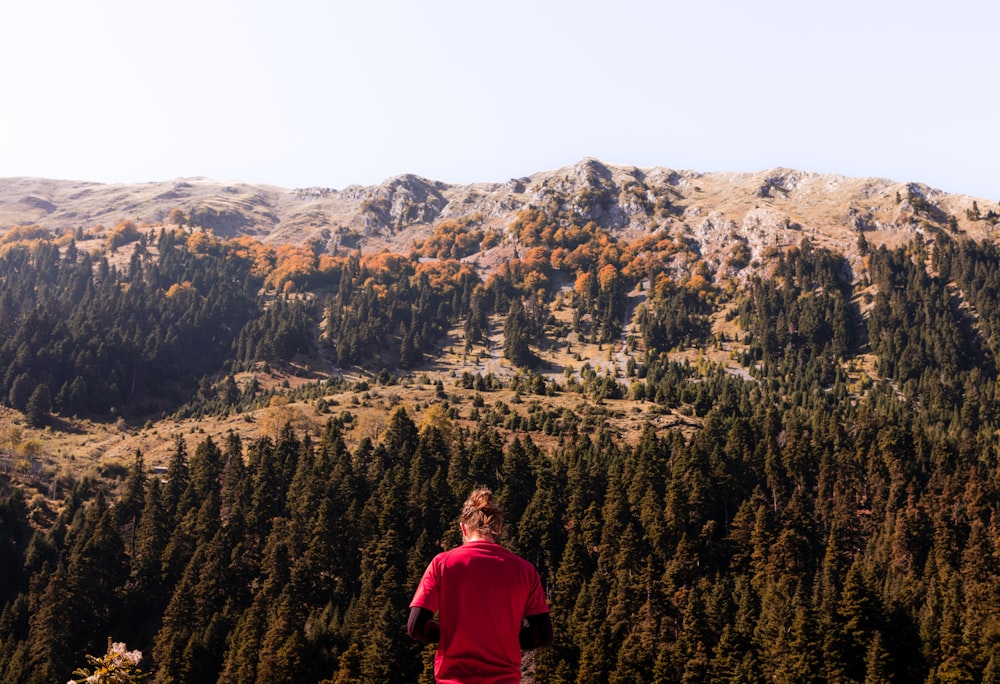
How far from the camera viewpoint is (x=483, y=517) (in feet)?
33.0

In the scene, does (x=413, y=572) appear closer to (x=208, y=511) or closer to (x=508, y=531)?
(x=508, y=531)

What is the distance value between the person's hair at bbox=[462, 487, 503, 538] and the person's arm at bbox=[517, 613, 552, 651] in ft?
4.12

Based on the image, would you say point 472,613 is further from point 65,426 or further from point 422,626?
point 65,426

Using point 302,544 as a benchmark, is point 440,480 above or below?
above

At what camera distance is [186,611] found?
301 feet

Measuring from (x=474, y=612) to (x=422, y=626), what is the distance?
2.28 feet

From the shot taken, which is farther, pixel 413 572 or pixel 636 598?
pixel 413 572

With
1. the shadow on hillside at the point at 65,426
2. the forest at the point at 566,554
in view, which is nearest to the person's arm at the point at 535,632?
the forest at the point at 566,554

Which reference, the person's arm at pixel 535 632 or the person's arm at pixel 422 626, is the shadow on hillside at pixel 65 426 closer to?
the person's arm at pixel 422 626

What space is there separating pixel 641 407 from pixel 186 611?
341ft

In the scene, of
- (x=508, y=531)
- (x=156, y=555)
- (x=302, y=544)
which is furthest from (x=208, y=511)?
(x=508, y=531)

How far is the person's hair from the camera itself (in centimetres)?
998

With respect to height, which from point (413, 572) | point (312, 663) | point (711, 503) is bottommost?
point (312, 663)

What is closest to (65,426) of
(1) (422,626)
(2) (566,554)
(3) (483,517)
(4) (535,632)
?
(2) (566,554)
